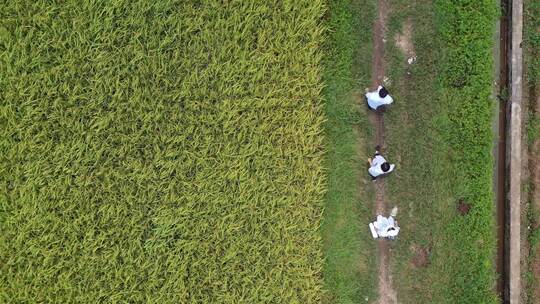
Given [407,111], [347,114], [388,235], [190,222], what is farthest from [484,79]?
[190,222]

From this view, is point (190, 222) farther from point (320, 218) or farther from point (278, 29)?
point (278, 29)

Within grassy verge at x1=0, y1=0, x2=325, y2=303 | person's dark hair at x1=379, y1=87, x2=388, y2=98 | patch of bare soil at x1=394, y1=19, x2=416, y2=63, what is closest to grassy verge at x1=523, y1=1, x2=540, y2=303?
patch of bare soil at x1=394, y1=19, x2=416, y2=63

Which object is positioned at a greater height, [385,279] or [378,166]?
[378,166]

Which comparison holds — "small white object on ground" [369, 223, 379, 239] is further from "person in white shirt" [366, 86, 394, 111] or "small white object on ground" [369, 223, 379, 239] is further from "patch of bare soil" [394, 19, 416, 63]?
"patch of bare soil" [394, 19, 416, 63]

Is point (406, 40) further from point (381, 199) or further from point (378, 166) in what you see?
point (381, 199)

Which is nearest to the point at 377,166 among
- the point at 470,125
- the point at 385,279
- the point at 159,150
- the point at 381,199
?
the point at 381,199

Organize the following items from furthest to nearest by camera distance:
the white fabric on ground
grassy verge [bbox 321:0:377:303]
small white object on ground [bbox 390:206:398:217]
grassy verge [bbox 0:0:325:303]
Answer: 1. small white object on ground [bbox 390:206:398:217]
2. grassy verge [bbox 321:0:377:303]
3. the white fabric on ground
4. grassy verge [bbox 0:0:325:303]

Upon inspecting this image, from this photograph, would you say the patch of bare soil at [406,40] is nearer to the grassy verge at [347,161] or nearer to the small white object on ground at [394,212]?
the grassy verge at [347,161]

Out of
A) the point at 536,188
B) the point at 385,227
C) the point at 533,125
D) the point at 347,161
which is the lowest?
the point at 385,227
